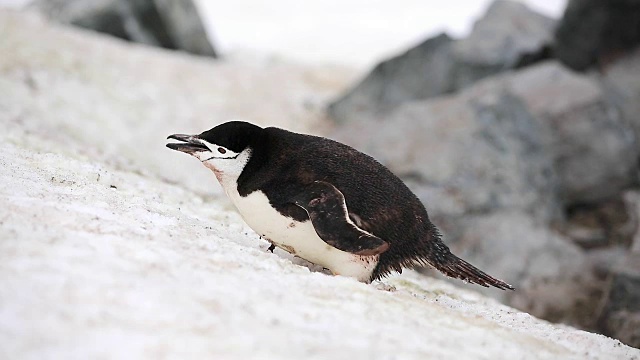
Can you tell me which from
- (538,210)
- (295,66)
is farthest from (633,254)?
(295,66)

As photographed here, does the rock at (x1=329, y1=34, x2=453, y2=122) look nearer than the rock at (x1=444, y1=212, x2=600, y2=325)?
No

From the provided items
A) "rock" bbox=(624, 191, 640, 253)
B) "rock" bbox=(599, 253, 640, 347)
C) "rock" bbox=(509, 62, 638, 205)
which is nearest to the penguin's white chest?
"rock" bbox=(599, 253, 640, 347)

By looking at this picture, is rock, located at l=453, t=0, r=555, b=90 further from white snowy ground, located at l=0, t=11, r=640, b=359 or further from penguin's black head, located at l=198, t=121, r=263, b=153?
penguin's black head, located at l=198, t=121, r=263, b=153

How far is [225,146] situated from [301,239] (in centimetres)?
49

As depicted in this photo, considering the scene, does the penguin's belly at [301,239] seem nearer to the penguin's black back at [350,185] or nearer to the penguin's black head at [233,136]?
the penguin's black back at [350,185]

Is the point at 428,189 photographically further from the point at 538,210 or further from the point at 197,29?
the point at 197,29

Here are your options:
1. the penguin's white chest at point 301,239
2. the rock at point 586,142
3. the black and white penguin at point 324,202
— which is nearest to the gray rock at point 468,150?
the rock at point 586,142

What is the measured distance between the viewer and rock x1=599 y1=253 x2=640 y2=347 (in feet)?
16.1

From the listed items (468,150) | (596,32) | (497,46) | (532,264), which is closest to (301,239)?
(532,264)

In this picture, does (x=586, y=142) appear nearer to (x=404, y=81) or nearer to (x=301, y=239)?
(x=404, y=81)

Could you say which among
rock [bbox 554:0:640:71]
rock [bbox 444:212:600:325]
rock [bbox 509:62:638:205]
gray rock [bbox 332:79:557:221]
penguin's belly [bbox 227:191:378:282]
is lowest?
penguin's belly [bbox 227:191:378:282]

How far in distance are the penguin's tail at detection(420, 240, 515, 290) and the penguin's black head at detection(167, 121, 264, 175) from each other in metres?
0.86

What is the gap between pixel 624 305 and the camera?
5102mm

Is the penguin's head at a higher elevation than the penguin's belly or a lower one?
higher
